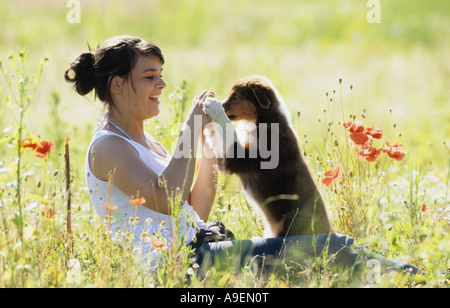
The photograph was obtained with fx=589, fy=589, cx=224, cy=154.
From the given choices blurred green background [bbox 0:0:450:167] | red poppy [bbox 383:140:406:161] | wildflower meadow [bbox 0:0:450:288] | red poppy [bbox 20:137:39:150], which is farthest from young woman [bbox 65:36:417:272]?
blurred green background [bbox 0:0:450:167]

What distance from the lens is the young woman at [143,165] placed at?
11.1 ft

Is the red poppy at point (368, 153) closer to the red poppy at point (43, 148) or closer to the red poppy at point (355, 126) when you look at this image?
the red poppy at point (355, 126)

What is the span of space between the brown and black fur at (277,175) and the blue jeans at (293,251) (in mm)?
209

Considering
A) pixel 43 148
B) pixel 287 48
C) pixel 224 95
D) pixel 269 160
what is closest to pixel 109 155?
pixel 43 148

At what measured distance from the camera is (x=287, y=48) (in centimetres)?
1659

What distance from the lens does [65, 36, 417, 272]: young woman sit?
3.40m

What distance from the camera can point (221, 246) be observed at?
136 inches

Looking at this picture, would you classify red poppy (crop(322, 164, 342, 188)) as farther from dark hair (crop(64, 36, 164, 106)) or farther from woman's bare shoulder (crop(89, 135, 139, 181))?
dark hair (crop(64, 36, 164, 106))

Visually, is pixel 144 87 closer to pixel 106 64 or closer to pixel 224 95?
pixel 106 64

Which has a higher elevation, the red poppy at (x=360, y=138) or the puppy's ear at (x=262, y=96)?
the puppy's ear at (x=262, y=96)

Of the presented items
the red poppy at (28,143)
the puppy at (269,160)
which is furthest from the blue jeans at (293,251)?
the red poppy at (28,143)

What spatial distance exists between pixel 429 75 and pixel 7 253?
11.6m

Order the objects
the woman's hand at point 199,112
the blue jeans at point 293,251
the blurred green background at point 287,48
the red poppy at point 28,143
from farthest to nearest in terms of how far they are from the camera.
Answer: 1. the blurred green background at point 287,48
2. the woman's hand at point 199,112
3. the blue jeans at point 293,251
4. the red poppy at point 28,143

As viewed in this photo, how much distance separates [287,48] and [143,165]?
44.8 ft
